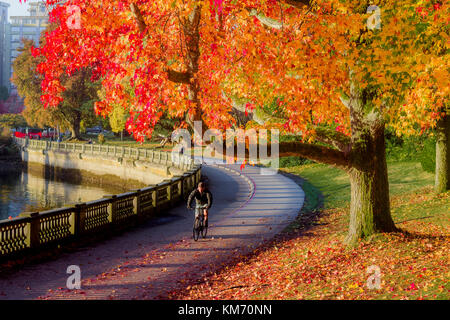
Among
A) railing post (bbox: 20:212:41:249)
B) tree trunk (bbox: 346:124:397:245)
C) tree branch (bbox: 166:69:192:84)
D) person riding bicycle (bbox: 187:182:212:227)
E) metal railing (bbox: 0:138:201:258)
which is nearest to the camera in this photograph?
tree branch (bbox: 166:69:192:84)

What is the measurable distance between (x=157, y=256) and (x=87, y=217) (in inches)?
135

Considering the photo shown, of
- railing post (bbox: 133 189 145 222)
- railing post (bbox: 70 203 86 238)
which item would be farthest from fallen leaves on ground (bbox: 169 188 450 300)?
railing post (bbox: 133 189 145 222)

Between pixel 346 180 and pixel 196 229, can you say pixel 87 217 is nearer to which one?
pixel 196 229

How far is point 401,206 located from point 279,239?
20.6ft

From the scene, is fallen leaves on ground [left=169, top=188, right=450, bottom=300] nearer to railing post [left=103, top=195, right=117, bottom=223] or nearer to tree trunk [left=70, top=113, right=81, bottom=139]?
railing post [left=103, top=195, right=117, bottom=223]

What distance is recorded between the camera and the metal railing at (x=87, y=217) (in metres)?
12.3

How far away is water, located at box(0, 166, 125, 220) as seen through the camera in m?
38.2

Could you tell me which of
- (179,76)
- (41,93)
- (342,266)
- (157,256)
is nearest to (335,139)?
(342,266)

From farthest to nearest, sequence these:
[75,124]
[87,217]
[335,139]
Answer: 1. [75,124]
2. [87,217]
3. [335,139]

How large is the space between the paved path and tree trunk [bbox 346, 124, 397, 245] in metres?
3.31

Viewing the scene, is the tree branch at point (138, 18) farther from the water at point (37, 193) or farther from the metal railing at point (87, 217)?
the water at point (37, 193)

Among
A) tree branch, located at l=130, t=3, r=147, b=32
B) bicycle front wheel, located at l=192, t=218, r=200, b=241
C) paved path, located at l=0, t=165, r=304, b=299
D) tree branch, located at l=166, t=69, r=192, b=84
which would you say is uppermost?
tree branch, located at l=130, t=3, r=147, b=32

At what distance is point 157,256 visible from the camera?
12727mm
